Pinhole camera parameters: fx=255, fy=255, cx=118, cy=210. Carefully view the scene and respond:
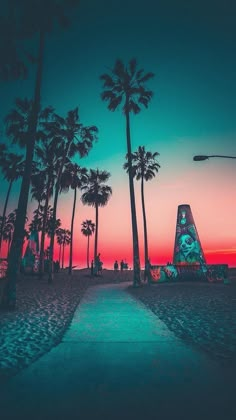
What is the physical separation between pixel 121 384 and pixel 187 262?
22.0 m

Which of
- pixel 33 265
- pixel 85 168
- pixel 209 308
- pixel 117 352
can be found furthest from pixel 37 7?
pixel 33 265

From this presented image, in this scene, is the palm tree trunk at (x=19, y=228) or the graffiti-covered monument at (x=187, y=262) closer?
the palm tree trunk at (x=19, y=228)

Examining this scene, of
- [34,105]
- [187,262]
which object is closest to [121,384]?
[34,105]

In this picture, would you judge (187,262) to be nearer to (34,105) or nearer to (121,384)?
(34,105)

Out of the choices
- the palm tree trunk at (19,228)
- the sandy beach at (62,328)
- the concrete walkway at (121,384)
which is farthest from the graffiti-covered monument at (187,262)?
the concrete walkway at (121,384)

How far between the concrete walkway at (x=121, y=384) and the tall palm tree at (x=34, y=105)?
557cm

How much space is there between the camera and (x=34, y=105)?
12.3 meters

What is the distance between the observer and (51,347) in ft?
17.7

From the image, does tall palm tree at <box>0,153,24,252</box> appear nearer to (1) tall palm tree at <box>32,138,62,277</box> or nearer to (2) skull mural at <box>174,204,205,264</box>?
(1) tall palm tree at <box>32,138,62,277</box>

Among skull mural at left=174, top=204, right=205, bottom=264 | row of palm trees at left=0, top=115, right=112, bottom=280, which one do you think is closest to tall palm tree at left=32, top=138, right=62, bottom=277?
row of palm trees at left=0, top=115, right=112, bottom=280

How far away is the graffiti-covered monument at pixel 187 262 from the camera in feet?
75.5

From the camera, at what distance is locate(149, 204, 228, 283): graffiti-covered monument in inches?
906

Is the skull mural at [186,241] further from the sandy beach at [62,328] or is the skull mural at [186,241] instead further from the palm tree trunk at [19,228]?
the palm tree trunk at [19,228]

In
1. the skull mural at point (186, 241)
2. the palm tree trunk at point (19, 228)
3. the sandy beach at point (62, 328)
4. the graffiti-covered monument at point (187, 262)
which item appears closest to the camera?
the sandy beach at point (62, 328)
